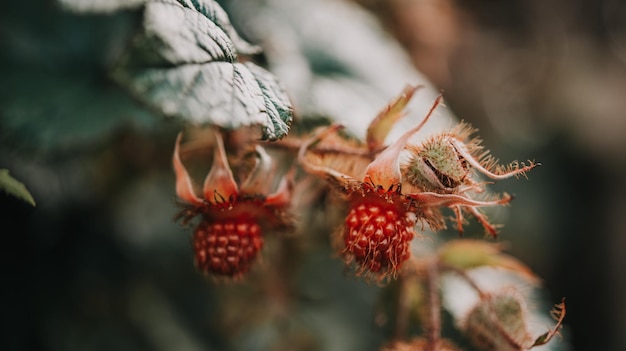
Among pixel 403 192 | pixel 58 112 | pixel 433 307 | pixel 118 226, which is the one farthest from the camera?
pixel 118 226

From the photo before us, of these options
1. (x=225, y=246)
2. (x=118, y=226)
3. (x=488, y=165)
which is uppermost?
(x=488, y=165)

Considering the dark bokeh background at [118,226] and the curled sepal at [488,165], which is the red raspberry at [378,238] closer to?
the curled sepal at [488,165]

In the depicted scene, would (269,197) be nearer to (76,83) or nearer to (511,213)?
(76,83)

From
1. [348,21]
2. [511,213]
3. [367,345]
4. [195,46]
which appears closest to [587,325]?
[511,213]

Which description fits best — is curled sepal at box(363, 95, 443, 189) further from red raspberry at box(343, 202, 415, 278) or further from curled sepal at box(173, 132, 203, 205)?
curled sepal at box(173, 132, 203, 205)

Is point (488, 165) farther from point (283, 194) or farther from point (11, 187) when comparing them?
point (11, 187)

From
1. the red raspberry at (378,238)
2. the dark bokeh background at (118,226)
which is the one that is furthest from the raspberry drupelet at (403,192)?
the dark bokeh background at (118,226)

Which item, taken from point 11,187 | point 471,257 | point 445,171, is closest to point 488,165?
point 445,171

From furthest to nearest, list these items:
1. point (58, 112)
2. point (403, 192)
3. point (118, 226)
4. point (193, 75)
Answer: point (118, 226) < point (58, 112) < point (403, 192) < point (193, 75)
